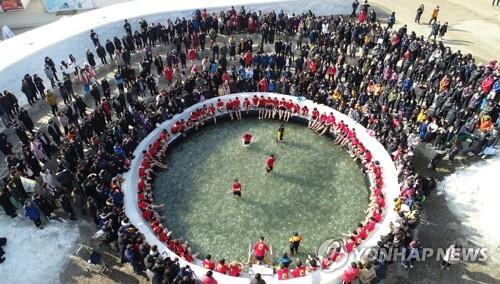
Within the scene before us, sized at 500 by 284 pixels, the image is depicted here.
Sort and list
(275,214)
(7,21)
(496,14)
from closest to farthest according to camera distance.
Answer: (275,214), (496,14), (7,21)

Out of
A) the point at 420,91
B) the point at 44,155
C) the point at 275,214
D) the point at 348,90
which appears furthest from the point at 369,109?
the point at 44,155

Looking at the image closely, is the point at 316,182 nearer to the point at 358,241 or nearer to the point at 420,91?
the point at 358,241

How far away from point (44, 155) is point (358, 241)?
18.1m

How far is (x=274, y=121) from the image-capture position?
28.4 m

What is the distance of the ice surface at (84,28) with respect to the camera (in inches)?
1151

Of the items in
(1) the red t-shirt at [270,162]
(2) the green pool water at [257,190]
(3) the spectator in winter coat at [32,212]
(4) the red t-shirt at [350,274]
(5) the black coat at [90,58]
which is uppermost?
(5) the black coat at [90,58]

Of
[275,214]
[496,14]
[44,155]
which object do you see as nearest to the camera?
[275,214]

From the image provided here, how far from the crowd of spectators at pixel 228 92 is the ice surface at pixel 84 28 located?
1.15m

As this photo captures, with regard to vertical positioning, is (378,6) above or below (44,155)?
above

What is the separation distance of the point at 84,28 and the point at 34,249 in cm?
2005

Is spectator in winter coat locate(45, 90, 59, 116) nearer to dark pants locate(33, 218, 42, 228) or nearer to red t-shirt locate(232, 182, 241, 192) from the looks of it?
dark pants locate(33, 218, 42, 228)

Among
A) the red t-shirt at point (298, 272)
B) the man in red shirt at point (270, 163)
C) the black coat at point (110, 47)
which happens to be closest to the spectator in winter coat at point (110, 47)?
the black coat at point (110, 47)

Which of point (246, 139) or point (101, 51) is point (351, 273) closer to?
point (246, 139)

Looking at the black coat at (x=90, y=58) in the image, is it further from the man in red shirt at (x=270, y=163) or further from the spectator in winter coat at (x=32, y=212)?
the man in red shirt at (x=270, y=163)
